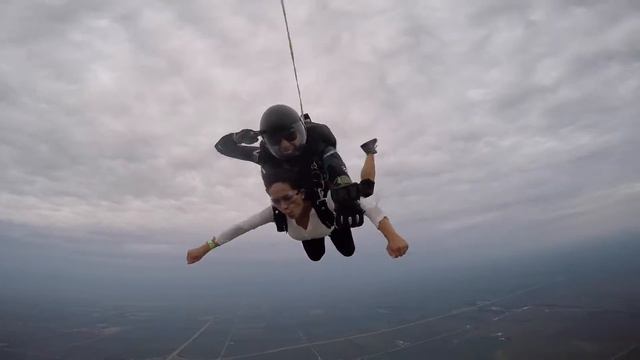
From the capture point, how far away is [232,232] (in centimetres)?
382

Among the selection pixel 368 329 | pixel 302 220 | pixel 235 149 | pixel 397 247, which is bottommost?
pixel 368 329

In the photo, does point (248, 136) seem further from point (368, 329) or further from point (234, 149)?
point (368, 329)

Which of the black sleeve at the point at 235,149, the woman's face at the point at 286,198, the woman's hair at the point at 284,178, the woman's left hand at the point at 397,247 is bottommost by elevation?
the woman's left hand at the point at 397,247

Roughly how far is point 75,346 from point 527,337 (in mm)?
72063

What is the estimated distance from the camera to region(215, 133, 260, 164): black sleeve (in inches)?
150

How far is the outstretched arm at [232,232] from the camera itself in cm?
376

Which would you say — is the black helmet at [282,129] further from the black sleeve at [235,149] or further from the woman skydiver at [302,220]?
the black sleeve at [235,149]

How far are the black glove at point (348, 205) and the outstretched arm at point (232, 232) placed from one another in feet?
3.66

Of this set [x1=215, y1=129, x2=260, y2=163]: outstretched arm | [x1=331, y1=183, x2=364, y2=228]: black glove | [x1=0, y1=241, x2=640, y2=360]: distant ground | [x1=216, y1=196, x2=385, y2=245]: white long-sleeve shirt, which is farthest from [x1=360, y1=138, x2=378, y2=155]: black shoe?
[x1=0, y1=241, x2=640, y2=360]: distant ground

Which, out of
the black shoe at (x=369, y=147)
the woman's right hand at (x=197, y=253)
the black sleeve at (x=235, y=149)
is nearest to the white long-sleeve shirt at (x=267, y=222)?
the woman's right hand at (x=197, y=253)

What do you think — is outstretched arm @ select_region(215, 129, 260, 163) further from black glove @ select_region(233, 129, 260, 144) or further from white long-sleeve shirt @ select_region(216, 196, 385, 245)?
white long-sleeve shirt @ select_region(216, 196, 385, 245)

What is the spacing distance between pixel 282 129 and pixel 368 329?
7223 cm

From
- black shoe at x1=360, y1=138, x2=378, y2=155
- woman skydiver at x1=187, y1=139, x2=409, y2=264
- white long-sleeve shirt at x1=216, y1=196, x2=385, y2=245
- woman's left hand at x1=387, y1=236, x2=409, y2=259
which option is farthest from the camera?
white long-sleeve shirt at x1=216, y1=196, x2=385, y2=245

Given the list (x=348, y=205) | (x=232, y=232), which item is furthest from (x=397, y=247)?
(x=232, y=232)
